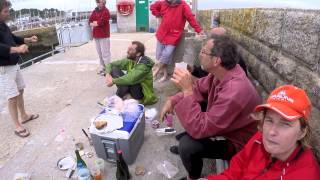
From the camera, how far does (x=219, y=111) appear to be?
6.49ft

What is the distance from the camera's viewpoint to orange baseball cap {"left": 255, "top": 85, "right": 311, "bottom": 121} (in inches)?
53.3

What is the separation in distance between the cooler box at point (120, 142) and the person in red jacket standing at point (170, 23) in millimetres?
2522

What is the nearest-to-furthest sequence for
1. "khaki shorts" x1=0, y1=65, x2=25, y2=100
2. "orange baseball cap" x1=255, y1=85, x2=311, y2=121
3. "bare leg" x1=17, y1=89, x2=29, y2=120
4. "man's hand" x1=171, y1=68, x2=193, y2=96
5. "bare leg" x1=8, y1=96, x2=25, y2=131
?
"orange baseball cap" x1=255, y1=85, x2=311, y2=121, "man's hand" x1=171, y1=68, x2=193, y2=96, "khaki shorts" x1=0, y1=65, x2=25, y2=100, "bare leg" x1=8, y1=96, x2=25, y2=131, "bare leg" x1=17, y1=89, x2=29, y2=120

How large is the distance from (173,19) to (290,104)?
3882 mm

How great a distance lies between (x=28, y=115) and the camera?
13.5 feet

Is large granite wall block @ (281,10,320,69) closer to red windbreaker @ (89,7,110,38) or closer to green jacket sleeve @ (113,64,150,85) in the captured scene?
green jacket sleeve @ (113,64,150,85)

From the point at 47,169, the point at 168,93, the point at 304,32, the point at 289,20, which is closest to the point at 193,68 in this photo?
the point at 168,93

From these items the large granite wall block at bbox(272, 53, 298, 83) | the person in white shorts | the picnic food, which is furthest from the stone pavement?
the large granite wall block at bbox(272, 53, 298, 83)

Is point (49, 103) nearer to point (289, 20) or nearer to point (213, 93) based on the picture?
point (213, 93)

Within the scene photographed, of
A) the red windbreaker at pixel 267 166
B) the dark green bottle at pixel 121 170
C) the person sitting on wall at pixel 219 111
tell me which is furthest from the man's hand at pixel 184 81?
the dark green bottle at pixel 121 170

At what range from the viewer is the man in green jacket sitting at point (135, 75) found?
390 centimetres

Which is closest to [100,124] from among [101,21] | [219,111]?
[219,111]

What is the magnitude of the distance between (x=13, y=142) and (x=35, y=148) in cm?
43

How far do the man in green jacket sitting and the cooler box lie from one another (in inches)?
42.4
